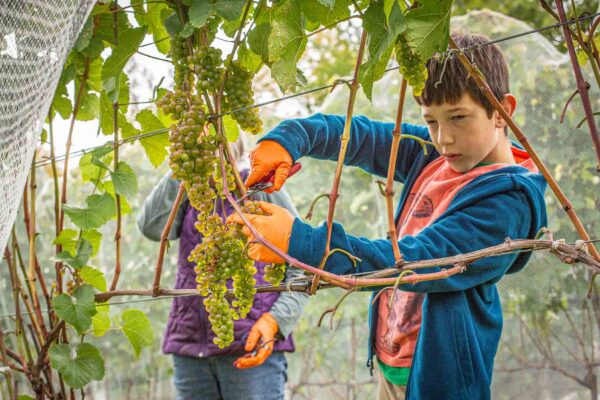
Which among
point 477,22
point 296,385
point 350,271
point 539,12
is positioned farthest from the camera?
point 539,12

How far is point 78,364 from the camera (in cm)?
143

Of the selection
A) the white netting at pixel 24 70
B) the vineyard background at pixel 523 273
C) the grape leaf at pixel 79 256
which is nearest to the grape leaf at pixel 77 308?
the grape leaf at pixel 79 256

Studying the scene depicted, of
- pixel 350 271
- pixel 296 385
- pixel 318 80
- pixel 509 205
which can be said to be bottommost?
pixel 296 385

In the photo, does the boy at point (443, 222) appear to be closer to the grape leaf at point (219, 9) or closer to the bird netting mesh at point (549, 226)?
the grape leaf at point (219, 9)

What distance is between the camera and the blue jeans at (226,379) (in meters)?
2.20

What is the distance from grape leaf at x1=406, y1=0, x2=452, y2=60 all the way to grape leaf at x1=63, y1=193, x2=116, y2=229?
29.5 inches

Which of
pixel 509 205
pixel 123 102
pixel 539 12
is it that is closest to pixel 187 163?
pixel 123 102

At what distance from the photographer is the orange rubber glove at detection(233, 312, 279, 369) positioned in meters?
2.00

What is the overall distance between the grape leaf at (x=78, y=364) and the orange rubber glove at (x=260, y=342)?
61cm

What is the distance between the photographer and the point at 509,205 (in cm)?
127

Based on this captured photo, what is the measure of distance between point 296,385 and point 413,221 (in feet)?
8.60

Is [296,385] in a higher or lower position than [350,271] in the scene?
lower

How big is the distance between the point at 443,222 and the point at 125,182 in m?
0.62

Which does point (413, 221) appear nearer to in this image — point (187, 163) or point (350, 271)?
point (350, 271)
